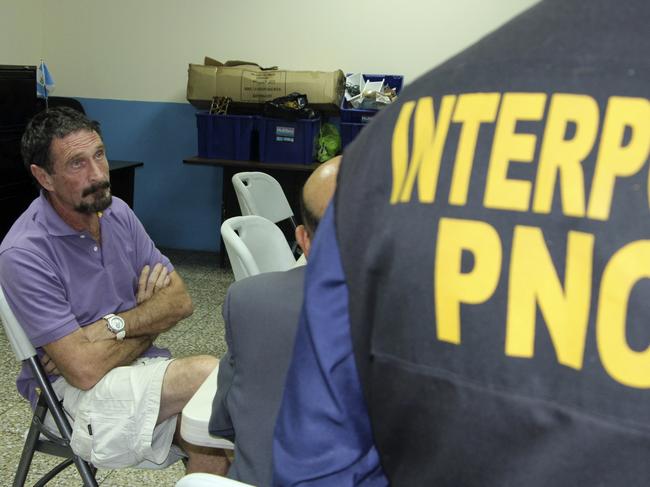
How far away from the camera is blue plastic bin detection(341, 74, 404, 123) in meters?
4.14

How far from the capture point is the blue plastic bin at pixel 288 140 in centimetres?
414

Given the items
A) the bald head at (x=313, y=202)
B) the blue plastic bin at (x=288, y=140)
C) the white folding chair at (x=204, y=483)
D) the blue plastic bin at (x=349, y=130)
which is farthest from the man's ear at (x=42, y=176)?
the blue plastic bin at (x=349, y=130)

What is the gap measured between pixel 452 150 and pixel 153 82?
4.56m

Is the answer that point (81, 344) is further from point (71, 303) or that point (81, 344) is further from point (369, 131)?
point (369, 131)

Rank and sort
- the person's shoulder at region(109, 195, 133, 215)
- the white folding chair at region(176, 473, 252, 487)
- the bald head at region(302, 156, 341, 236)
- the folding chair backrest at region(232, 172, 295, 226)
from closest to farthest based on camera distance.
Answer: the white folding chair at region(176, 473, 252, 487) < the bald head at region(302, 156, 341, 236) < the person's shoulder at region(109, 195, 133, 215) < the folding chair backrest at region(232, 172, 295, 226)

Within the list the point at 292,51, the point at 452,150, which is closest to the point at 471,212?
the point at 452,150

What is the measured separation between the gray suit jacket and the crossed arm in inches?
29.7

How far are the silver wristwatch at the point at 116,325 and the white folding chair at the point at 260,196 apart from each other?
124 cm

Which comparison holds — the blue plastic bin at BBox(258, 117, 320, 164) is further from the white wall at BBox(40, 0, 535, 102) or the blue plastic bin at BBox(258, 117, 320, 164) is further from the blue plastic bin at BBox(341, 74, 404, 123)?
the white wall at BBox(40, 0, 535, 102)

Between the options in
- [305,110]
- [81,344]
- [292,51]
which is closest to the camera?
[81,344]

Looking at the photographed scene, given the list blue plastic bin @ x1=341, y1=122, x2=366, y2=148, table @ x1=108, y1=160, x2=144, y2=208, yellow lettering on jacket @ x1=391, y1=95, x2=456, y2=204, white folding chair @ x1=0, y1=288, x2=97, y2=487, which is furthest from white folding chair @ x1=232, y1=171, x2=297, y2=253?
yellow lettering on jacket @ x1=391, y1=95, x2=456, y2=204

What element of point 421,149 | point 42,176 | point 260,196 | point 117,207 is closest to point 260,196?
point 260,196

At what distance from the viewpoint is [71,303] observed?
1722 mm

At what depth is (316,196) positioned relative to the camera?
1380 millimetres
